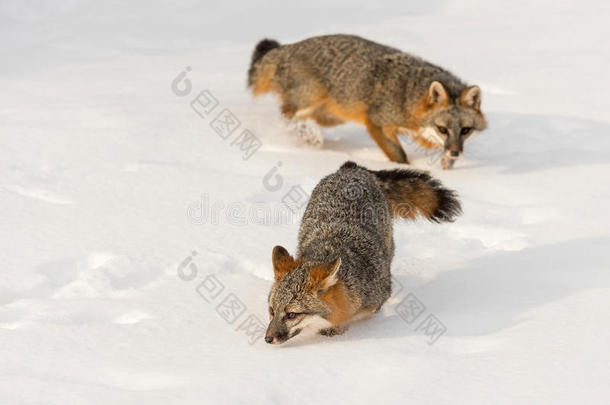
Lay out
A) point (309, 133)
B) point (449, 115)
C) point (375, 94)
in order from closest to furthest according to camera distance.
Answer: point (449, 115) → point (309, 133) → point (375, 94)

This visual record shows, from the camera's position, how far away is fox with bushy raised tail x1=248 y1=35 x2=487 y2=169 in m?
9.87

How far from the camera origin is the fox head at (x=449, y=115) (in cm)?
977

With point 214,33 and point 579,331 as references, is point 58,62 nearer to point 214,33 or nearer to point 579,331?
point 214,33

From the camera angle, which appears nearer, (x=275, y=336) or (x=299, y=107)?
(x=275, y=336)

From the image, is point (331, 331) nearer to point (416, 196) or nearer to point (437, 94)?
point (416, 196)

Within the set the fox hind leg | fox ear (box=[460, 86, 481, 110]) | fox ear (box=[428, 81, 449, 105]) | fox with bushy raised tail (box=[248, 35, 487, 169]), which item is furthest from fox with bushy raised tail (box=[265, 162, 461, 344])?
the fox hind leg

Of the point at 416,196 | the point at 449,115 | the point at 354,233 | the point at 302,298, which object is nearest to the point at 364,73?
the point at 449,115

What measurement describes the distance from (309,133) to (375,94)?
96 centimetres

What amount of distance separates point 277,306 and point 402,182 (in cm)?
208

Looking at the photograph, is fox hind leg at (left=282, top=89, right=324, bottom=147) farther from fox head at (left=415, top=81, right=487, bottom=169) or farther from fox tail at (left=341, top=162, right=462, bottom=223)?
fox tail at (left=341, top=162, right=462, bottom=223)

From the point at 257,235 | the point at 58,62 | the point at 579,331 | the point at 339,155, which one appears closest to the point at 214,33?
the point at 58,62

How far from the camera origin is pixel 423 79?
33.2 feet

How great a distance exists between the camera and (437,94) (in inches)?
387

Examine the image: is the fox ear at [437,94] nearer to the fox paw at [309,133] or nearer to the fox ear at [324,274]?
the fox paw at [309,133]
